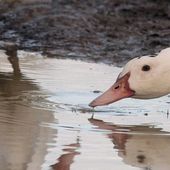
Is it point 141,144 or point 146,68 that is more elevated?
point 146,68

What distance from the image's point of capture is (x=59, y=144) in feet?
24.1

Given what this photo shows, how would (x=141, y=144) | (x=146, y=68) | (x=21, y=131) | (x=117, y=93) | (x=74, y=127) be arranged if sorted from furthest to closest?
(x=117, y=93) < (x=146, y=68) < (x=74, y=127) < (x=21, y=131) < (x=141, y=144)

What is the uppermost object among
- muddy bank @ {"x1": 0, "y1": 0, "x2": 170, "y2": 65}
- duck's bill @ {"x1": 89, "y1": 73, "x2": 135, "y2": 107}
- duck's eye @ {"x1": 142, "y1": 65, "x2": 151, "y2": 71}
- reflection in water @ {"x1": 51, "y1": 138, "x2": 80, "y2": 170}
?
muddy bank @ {"x1": 0, "y1": 0, "x2": 170, "y2": 65}

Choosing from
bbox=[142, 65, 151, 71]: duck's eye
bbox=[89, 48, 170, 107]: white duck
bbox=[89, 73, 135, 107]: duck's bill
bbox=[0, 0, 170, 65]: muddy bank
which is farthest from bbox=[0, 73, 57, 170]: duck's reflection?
bbox=[0, 0, 170, 65]: muddy bank

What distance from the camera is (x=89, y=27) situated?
543 inches

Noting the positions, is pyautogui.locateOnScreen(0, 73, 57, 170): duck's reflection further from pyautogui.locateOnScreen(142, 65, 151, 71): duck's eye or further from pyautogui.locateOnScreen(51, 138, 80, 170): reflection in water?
pyautogui.locateOnScreen(142, 65, 151, 71): duck's eye

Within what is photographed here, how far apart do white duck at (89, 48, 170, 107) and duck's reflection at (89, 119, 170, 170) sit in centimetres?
31

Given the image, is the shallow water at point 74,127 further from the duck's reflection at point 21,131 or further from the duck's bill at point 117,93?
the duck's bill at point 117,93

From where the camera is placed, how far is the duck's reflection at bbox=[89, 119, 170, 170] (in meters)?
6.95

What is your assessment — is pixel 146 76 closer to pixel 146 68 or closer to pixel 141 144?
pixel 146 68

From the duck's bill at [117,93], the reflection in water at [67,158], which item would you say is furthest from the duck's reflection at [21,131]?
the duck's bill at [117,93]

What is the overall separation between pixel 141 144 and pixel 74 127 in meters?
0.65

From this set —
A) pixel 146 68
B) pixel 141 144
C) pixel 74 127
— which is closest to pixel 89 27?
pixel 146 68

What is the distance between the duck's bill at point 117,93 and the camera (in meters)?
8.12
